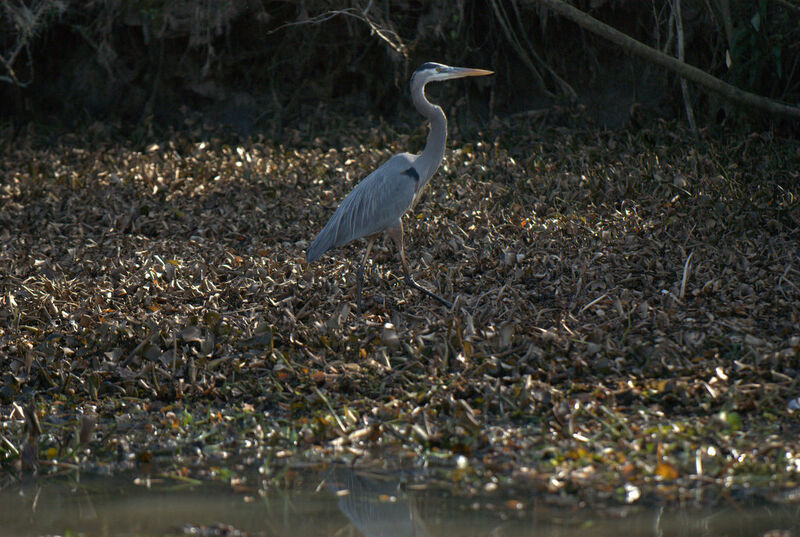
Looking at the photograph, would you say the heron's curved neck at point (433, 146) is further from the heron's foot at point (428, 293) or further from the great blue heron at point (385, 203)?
the heron's foot at point (428, 293)

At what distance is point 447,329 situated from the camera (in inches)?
200

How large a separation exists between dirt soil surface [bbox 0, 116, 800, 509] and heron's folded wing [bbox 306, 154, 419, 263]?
315mm

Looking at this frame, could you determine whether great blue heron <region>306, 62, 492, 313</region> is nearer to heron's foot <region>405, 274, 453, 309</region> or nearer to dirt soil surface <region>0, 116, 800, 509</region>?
heron's foot <region>405, 274, 453, 309</region>

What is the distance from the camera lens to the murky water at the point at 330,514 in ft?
10.7

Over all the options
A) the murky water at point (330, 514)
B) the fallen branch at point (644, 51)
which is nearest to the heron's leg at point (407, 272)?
the murky water at point (330, 514)

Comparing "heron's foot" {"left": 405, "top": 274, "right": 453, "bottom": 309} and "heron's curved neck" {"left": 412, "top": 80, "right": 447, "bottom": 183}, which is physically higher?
"heron's curved neck" {"left": 412, "top": 80, "right": 447, "bottom": 183}

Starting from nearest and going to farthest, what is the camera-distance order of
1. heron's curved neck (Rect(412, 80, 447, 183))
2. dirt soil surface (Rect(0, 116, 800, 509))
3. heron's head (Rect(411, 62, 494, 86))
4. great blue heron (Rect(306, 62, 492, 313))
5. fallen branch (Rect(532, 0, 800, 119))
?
dirt soil surface (Rect(0, 116, 800, 509))
great blue heron (Rect(306, 62, 492, 313))
heron's curved neck (Rect(412, 80, 447, 183))
heron's head (Rect(411, 62, 494, 86))
fallen branch (Rect(532, 0, 800, 119))

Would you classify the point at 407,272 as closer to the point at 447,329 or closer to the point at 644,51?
the point at 447,329

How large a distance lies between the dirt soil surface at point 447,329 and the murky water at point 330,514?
0.12m

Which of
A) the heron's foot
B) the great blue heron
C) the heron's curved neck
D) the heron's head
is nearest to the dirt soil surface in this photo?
the heron's foot

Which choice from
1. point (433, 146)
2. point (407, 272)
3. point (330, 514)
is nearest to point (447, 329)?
point (407, 272)

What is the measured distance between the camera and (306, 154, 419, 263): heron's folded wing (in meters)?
5.92

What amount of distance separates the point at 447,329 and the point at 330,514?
67.2 inches

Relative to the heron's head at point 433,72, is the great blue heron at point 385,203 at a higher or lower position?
lower
